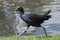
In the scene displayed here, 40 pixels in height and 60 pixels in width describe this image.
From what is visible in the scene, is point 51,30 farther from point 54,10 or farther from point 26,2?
point 26,2

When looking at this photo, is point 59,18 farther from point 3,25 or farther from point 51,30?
point 3,25

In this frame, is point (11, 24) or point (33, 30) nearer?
point (33, 30)

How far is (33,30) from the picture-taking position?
28.4 ft

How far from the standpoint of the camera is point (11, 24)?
946cm

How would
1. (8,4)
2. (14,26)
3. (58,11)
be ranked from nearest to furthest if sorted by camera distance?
(14,26) → (58,11) → (8,4)

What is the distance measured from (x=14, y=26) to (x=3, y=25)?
0.41 m

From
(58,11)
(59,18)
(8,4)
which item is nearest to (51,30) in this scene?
(59,18)

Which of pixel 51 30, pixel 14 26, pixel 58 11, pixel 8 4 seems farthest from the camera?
pixel 8 4

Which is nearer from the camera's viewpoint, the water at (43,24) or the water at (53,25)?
the water at (53,25)

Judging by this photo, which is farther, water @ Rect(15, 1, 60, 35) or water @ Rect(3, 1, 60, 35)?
water @ Rect(3, 1, 60, 35)

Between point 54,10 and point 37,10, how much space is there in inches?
28.2

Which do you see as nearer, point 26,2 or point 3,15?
point 3,15

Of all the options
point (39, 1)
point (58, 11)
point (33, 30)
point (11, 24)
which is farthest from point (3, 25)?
point (39, 1)

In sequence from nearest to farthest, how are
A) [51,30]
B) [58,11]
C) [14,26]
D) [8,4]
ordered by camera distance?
[51,30]
[14,26]
[58,11]
[8,4]
